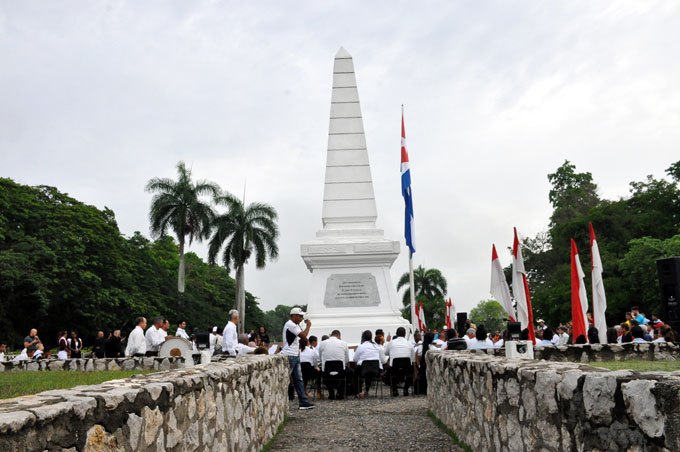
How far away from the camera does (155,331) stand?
15289mm

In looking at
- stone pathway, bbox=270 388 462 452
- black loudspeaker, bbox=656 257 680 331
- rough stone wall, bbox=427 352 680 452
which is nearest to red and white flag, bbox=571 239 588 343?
black loudspeaker, bbox=656 257 680 331

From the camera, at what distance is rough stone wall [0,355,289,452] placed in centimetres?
A: 250

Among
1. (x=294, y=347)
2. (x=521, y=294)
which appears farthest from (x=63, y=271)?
(x=521, y=294)

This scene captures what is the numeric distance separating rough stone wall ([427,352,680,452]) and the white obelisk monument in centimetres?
1213

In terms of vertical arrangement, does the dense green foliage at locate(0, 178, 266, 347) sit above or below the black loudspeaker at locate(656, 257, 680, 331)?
above

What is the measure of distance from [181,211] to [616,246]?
2978 centimetres

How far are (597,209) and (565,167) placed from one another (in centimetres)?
1380

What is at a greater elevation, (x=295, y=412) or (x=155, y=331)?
(x=155, y=331)

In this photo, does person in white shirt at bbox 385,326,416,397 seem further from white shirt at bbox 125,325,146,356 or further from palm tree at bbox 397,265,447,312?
palm tree at bbox 397,265,447,312

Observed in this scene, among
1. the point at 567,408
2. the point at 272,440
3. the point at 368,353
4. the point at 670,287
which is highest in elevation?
the point at 670,287

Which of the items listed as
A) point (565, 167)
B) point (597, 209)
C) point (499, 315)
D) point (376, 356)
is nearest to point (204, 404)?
point (376, 356)

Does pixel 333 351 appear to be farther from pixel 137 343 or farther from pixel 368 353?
pixel 137 343

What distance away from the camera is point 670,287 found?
1027cm

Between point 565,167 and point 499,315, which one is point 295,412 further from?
point 499,315
